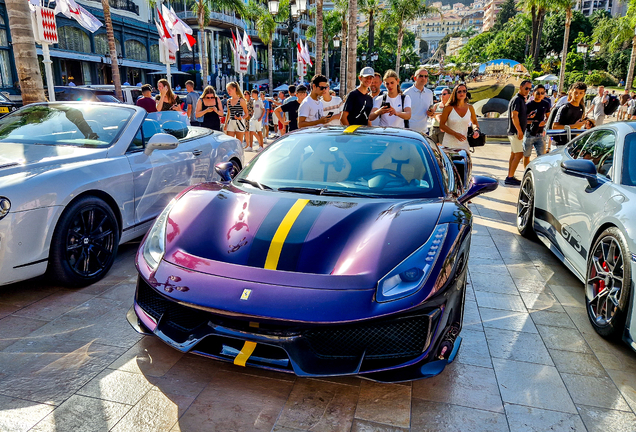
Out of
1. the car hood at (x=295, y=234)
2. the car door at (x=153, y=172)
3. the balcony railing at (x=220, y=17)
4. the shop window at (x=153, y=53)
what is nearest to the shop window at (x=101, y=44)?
the shop window at (x=153, y=53)

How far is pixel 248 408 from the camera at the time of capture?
242 centimetres

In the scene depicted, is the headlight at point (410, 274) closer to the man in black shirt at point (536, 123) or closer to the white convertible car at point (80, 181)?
the white convertible car at point (80, 181)

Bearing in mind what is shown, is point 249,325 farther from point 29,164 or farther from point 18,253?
point 29,164

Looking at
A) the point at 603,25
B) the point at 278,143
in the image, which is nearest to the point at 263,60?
the point at 603,25

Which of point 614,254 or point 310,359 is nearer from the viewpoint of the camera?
point 310,359

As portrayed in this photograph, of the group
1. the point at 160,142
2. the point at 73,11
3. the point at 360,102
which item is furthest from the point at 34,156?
the point at 73,11

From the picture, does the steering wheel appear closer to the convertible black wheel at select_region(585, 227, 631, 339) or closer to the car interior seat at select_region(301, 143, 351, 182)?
the car interior seat at select_region(301, 143, 351, 182)

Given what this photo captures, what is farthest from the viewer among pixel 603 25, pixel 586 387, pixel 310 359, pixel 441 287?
pixel 603 25

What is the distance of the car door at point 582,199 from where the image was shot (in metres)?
3.68

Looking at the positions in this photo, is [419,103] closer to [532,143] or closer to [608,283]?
[532,143]

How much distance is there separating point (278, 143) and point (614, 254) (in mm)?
2542

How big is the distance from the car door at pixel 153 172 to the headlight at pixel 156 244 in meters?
1.60

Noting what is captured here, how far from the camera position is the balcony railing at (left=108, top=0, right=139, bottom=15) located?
32312 millimetres

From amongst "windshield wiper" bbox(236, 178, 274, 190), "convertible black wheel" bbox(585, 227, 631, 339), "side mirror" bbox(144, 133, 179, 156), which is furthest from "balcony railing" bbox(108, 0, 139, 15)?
"convertible black wheel" bbox(585, 227, 631, 339)
